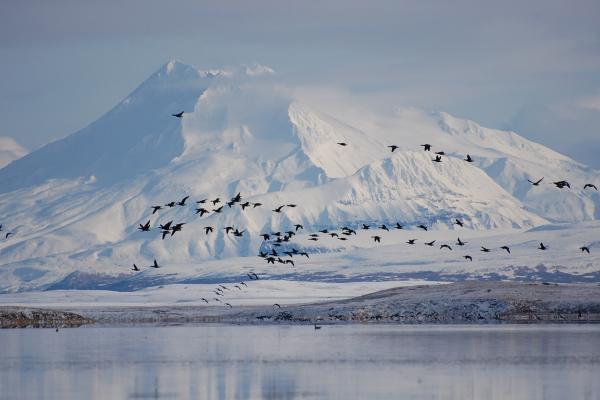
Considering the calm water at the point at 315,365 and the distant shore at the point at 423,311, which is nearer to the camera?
the calm water at the point at 315,365

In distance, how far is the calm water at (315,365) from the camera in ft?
183

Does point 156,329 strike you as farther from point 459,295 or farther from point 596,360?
point 596,360

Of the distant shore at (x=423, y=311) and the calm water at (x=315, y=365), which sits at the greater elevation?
the distant shore at (x=423, y=311)

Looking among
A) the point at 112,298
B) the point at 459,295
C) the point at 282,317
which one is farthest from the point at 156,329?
the point at 112,298

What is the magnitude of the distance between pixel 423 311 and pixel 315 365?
48701 millimetres

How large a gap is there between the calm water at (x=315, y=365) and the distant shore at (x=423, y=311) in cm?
1523

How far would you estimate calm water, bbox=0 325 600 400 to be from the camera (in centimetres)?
5572

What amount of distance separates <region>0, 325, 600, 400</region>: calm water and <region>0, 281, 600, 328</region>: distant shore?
50.0 feet

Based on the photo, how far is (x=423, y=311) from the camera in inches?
4510

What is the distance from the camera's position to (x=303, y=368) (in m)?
65.3

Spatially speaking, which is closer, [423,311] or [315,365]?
[315,365]

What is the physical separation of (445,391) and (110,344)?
35.2 metres

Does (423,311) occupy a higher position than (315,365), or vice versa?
(423,311)

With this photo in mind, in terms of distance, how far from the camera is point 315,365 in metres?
66.8
